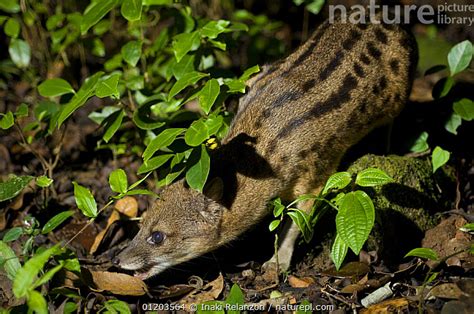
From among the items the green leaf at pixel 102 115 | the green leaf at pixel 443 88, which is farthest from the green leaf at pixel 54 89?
the green leaf at pixel 443 88

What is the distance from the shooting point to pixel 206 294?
6.05 metres

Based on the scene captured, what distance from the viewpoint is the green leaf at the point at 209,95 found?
5414 mm

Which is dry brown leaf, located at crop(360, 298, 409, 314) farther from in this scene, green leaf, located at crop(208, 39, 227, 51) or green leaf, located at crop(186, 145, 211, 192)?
green leaf, located at crop(208, 39, 227, 51)

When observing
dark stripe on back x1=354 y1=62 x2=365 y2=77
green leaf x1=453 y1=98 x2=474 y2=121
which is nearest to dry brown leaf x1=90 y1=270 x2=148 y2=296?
dark stripe on back x1=354 y1=62 x2=365 y2=77

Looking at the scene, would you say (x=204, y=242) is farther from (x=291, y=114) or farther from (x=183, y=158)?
(x=291, y=114)

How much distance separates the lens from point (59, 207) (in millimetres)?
7469

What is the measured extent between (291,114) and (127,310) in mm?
2440

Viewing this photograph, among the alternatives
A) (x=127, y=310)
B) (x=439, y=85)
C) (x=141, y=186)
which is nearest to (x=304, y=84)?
(x=439, y=85)

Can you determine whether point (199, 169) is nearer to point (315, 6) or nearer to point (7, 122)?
point (7, 122)

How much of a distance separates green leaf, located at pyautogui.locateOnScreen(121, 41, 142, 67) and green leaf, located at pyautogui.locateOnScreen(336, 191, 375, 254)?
10.0 feet

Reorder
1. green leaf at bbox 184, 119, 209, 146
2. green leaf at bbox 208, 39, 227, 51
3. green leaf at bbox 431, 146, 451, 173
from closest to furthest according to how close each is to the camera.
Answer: green leaf at bbox 184, 119, 209, 146 < green leaf at bbox 431, 146, 451, 173 < green leaf at bbox 208, 39, 227, 51

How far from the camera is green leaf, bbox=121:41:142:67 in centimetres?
708

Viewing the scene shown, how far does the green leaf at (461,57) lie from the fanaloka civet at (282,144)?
65 centimetres

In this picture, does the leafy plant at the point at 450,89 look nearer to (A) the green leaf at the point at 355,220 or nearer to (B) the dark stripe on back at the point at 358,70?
(B) the dark stripe on back at the point at 358,70
